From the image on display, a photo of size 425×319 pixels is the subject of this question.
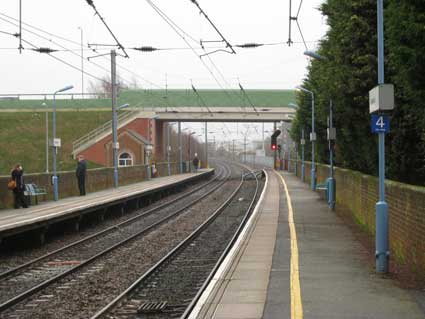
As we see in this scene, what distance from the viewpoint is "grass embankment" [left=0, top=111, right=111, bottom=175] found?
6030cm

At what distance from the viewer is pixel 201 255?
15.7 metres

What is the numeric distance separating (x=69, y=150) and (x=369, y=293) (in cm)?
5758

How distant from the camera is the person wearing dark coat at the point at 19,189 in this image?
74.6ft

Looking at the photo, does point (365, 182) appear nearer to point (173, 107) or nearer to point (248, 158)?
point (173, 107)

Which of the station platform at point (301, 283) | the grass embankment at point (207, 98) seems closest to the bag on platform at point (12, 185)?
the station platform at point (301, 283)

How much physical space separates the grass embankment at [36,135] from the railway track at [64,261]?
3722 cm

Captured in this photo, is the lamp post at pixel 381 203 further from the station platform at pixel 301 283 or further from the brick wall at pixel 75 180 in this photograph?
the brick wall at pixel 75 180

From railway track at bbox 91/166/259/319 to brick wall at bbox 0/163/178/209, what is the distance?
7.30 m

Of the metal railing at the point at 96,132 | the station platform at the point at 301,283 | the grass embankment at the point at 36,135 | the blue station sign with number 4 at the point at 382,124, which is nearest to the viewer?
the station platform at the point at 301,283

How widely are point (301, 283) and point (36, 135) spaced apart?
60.0 meters

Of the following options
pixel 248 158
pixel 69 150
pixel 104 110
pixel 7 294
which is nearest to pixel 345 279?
pixel 7 294

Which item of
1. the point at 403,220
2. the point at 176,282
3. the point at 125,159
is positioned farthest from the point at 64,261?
the point at 125,159

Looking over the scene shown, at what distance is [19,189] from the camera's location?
76.0 ft

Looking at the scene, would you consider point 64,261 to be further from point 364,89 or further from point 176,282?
point 364,89
